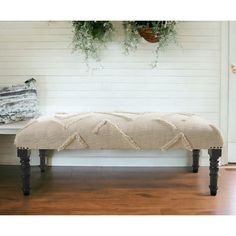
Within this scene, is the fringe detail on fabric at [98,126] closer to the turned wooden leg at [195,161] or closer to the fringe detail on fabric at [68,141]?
the fringe detail on fabric at [68,141]

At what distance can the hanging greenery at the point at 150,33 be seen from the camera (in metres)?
2.90

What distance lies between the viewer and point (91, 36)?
3.07 m

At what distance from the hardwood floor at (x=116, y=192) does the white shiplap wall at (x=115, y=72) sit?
1.98 ft

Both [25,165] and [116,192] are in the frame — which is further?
[116,192]

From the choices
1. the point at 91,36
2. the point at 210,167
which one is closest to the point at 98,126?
the point at 210,167

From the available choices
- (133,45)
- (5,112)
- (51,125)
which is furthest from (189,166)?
(5,112)

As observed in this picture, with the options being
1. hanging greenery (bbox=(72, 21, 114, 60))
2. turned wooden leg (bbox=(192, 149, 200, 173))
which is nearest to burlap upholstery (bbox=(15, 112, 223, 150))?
turned wooden leg (bbox=(192, 149, 200, 173))

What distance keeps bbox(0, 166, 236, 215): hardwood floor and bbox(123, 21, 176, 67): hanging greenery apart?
3.58ft

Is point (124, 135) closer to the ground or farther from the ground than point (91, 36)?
closer to the ground

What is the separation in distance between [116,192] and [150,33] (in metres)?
1.35

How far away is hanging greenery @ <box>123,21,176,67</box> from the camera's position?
2902 mm

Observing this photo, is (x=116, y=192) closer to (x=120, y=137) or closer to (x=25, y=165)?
(x=120, y=137)

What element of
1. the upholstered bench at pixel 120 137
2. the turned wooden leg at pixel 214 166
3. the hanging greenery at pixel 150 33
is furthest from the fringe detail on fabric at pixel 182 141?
the hanging greenery at pixel 150 33
